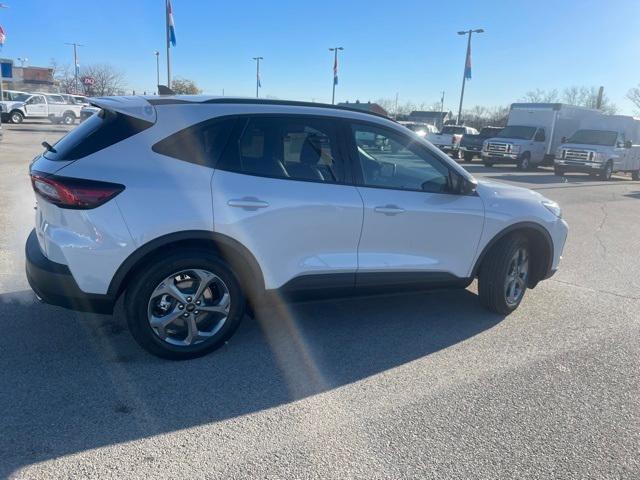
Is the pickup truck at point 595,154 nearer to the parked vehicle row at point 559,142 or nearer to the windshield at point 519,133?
the parked vehicle row at point 559,142

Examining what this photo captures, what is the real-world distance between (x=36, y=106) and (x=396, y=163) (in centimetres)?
3401

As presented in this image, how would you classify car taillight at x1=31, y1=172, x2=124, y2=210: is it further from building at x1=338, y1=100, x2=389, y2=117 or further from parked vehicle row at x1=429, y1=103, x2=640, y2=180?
parked vehicle row at x1=429, y1=103, x2=640, y2=180

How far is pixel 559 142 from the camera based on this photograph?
82.2 feet

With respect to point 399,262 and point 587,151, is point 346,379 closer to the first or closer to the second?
point 399,262

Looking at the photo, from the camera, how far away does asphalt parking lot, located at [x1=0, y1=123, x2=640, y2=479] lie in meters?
2.69

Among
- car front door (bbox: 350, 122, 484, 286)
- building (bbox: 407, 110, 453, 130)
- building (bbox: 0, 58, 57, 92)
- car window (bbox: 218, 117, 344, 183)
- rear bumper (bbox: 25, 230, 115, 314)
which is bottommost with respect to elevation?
rear bumper (bbox: 25, 230, 115, 314)

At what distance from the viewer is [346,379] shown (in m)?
3.56

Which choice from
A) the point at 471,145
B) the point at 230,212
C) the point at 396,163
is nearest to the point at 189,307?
the point at 230,212

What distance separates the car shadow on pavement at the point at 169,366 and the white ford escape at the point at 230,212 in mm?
303

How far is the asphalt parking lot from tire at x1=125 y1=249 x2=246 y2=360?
0.14 meters

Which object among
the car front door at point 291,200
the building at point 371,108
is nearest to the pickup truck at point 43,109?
the building at point 371,108

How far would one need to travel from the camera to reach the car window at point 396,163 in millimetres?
4062

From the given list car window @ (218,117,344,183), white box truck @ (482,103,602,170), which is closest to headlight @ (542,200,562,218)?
car window @ (218,117,344,183)

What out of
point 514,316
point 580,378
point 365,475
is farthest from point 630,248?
point 365,475
